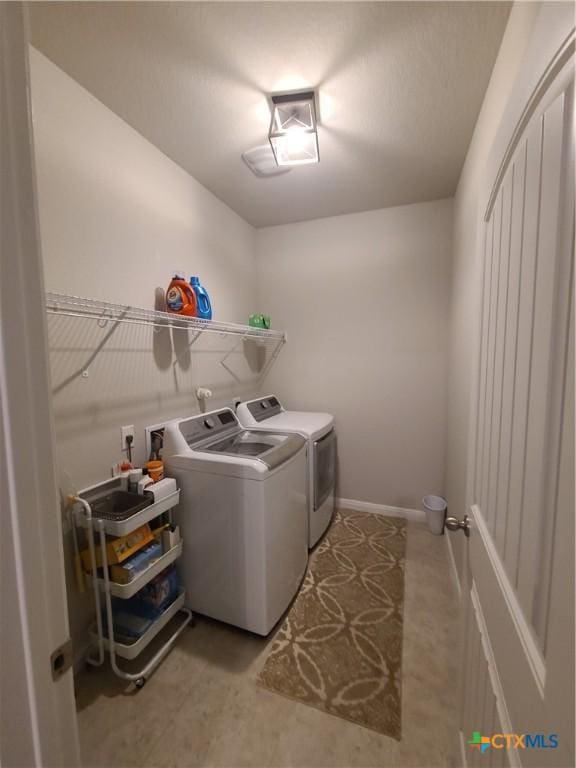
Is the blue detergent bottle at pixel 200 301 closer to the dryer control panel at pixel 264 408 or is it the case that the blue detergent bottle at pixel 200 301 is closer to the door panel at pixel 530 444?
the dryer control panel at pixel 264 408

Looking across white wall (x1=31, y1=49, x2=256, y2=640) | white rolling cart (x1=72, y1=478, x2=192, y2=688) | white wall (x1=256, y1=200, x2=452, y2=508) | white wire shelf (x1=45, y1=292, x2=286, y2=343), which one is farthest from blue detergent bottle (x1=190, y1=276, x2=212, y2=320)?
white wall (x1=256, y1=200, x2=452, y2=508)

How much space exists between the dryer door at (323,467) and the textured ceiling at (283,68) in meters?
1.96

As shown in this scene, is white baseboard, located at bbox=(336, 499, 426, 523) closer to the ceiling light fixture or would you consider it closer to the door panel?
the door panel

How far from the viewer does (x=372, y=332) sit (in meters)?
2.71

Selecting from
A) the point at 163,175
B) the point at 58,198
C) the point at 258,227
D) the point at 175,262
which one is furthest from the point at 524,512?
the point at 258,227

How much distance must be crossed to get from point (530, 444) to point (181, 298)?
5.65 ft

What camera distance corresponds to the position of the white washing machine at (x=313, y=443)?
2166mm

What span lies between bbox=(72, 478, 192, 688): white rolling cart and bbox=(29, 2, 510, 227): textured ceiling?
6.16 ft

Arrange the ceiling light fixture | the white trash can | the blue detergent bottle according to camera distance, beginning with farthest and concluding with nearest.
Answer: the white trash can
the blue detergent bottle
the ceiling light fixture

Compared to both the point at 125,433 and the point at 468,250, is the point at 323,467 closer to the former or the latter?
the point at 125,433

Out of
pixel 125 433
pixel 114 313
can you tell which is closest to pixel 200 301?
pixel 114 313

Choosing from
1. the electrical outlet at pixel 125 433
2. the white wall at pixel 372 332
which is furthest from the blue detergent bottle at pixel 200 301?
the white wall at pixel 372 332

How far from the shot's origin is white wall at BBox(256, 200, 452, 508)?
2.54m

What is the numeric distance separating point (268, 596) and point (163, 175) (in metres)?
2.49
